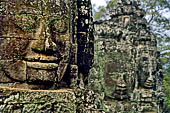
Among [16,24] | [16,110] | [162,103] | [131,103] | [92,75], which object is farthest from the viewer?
[162,103]

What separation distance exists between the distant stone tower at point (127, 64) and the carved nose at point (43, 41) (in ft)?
21.3

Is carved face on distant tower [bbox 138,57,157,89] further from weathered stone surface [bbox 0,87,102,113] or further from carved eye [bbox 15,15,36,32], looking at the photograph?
carved eye [bbox 15,15,36,32]

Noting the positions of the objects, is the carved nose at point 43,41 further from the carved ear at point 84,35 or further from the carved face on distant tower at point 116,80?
the carved face on distant tower at point 116,80

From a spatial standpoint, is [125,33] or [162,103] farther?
[162,103]

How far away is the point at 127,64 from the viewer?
32.7 ft

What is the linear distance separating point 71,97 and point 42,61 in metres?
0.47

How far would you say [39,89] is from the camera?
266cm

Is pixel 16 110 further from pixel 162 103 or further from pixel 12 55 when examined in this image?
pixel 162 103

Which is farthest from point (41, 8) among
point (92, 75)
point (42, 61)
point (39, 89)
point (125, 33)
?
point (125, 33)

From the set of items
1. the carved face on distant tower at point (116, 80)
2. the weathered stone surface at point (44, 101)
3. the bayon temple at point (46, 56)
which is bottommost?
the carved face on distant tower at point (116, 80)

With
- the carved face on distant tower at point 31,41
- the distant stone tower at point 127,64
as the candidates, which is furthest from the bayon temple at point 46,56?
the distant stone tower at point 127,64

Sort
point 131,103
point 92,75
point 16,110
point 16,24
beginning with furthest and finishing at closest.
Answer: point 131,103 → point 92,75 → point 16,24 → point 16,110

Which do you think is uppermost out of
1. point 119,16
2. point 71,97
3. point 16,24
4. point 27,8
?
point 119,16

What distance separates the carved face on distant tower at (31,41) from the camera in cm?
256
